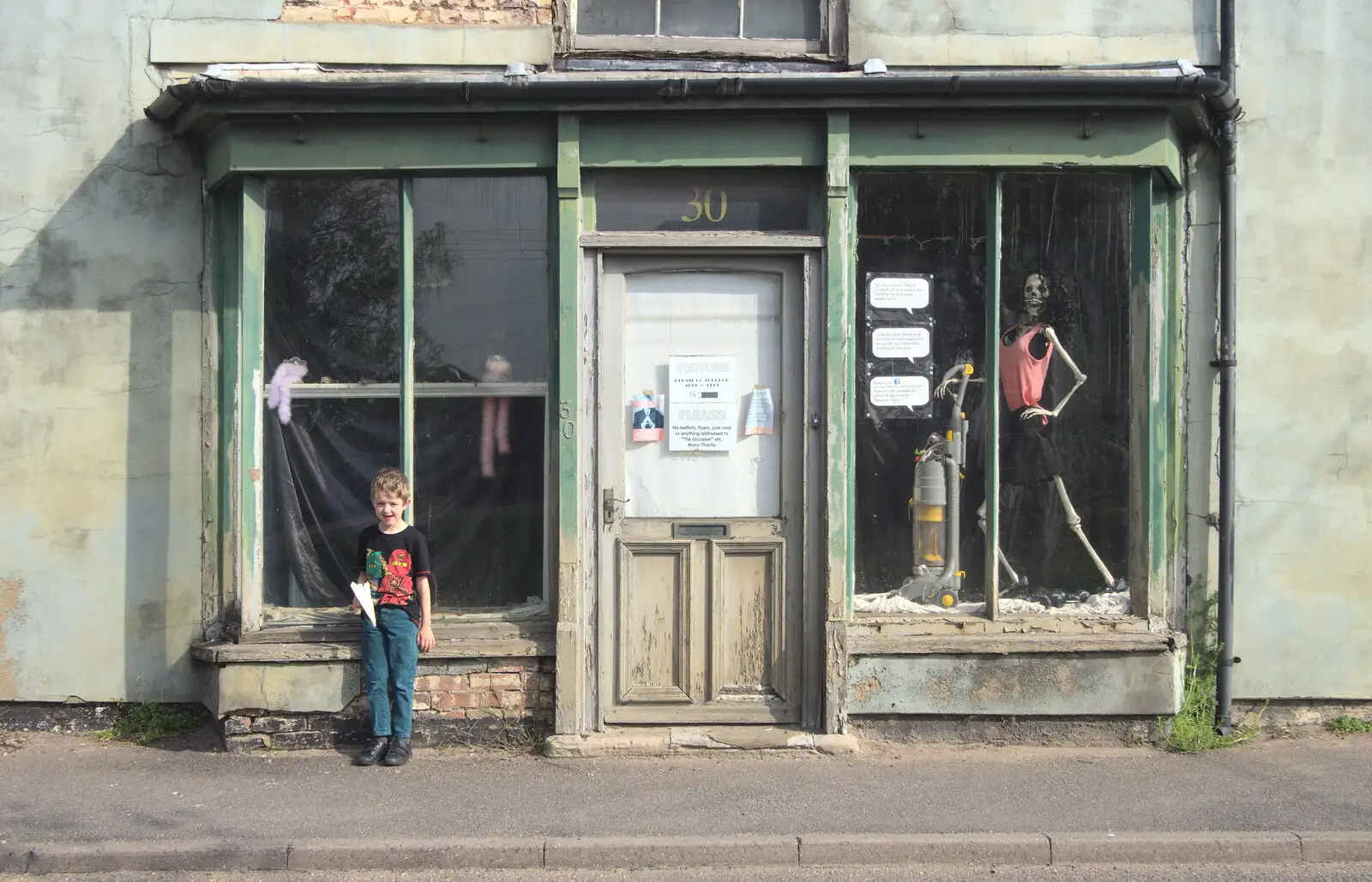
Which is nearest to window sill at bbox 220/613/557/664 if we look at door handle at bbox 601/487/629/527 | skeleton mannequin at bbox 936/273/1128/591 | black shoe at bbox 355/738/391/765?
black shoe at bbox 355/738/391/765

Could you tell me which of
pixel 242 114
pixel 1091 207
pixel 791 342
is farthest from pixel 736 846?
pixel 242 114

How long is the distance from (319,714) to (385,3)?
3838mm

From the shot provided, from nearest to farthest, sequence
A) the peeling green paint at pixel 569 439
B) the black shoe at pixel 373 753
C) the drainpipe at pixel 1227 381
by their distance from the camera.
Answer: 1. the black shoe at pixel 373 753
2. the peeling green paint at pixel 569 439
3. the drainpipe at pixel 1227 381

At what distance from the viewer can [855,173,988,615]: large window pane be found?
21.9 ft

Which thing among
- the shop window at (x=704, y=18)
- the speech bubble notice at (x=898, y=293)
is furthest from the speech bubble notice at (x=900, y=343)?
Answer: the shop window at (x=704, y=18)

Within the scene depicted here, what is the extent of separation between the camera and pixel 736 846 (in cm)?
498

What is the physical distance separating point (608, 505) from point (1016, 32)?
134 inches

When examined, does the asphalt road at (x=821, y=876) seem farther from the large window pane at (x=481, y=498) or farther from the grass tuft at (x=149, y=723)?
the large window pane at (x=481, y=498)

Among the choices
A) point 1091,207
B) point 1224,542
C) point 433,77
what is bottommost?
point 1224,542

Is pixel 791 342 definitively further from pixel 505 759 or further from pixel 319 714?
pixel 319 714

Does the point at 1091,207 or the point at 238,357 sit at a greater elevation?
the point at 1091,207

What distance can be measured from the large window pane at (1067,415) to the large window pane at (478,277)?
258cm

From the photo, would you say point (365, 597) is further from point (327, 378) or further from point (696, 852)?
point (696, 852)

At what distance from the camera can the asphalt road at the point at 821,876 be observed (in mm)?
4820
